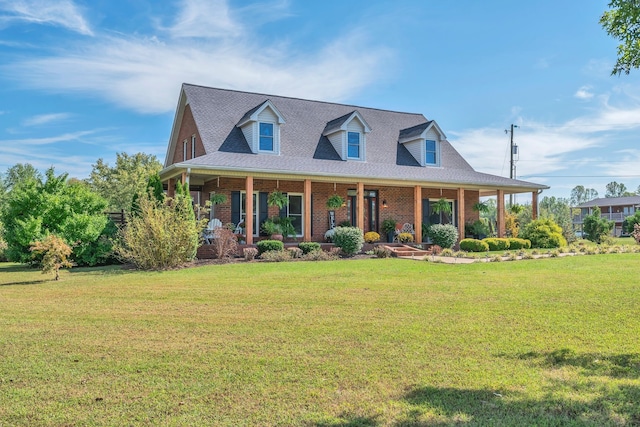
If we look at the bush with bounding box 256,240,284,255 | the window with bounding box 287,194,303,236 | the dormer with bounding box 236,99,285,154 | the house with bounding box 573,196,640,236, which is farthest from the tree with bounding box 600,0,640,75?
the house with bounding box 573,196,640,236

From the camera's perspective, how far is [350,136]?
70.9 ft

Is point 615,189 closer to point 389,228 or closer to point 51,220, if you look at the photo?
point 389,228

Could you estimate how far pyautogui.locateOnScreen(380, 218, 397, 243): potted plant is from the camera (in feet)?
70.2

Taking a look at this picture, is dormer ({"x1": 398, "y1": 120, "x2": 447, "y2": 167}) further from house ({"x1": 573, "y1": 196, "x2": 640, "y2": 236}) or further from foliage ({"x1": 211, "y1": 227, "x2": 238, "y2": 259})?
house ({"x1": 573, "y1": 196, "x2": 640, "y2": 236})

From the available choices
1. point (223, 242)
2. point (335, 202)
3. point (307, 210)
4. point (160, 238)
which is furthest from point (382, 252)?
point (160, 238)

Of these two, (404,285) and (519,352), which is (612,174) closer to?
(404,285)

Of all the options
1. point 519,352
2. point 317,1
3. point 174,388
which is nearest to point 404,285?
point 519,352

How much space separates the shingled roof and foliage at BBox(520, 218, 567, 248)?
6.56ft

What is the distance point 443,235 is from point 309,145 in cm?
741

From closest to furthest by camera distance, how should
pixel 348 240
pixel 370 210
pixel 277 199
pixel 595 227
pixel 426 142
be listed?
pixel 348 240
pixel 277 199
pixel 370 210
pixel 426 142
pixel 595 227

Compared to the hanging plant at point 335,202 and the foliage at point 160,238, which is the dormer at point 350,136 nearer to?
the hanging plant at point 335,202

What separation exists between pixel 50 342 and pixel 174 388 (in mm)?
2477

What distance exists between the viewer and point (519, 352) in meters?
5.04

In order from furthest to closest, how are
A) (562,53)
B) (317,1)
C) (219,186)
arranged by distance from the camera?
(219,186)
(562,53)
(317,1)
